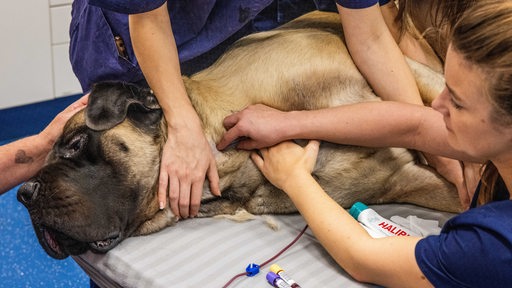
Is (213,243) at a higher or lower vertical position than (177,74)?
lower

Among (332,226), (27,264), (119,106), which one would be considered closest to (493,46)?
(332,226)

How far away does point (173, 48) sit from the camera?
62.3 inches

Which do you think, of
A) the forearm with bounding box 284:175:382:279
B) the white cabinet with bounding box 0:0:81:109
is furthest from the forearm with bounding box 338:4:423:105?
the white cabinet with bounding box 0:0:81:109

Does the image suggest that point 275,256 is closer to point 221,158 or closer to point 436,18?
point 221,158

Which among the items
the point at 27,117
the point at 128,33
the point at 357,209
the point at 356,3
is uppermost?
the point at 356,3

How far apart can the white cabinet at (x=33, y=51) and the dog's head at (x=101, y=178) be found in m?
1.72

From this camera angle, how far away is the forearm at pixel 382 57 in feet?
5.57

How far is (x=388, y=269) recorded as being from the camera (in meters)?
1.33

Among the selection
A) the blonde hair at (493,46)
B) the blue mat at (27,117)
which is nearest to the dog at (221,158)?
the blonde hair at (493,46)

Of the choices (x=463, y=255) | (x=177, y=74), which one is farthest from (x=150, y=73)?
(x=463, y=255)

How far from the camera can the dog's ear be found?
1.59 metres

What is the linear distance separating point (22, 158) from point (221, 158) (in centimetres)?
54

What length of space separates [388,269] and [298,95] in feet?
1.73

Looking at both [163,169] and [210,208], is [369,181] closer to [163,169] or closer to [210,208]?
[210,208]
